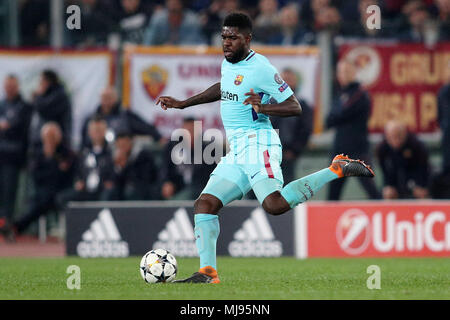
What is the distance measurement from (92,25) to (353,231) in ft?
20.1

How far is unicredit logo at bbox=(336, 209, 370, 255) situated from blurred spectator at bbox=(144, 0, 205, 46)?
4699mm

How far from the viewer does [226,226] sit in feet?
44.9

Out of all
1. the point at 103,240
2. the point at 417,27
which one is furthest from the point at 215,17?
the point at 103,240

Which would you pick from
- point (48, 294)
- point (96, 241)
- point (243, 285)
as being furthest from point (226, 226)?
point (48, 294)

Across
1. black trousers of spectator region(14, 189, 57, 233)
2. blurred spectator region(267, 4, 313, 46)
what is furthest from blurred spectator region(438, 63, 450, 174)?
black trousers of spectator region(14, 189, 57, 233)

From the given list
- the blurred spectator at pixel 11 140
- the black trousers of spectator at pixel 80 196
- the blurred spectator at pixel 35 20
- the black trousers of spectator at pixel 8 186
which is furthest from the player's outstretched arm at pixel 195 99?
the blurred spectator at pixel 35 20

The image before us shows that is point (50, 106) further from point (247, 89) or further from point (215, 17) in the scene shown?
point (247, 89)

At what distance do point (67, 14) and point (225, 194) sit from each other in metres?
8.56

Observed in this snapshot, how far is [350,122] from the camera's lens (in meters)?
15.3

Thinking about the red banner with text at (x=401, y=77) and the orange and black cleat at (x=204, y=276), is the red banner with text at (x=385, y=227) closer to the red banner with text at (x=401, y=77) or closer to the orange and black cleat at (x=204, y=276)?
the red banner with text at (x=401, y=77)

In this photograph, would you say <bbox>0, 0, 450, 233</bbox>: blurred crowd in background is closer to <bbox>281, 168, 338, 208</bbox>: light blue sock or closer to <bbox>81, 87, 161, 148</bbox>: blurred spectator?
<bbox>81, 87, 161, 148</bbox>: blurred spectator

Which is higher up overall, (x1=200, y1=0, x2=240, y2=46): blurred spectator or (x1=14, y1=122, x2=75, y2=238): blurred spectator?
(x1=200, y1=0, x2=240, y2=46): blurred spectator

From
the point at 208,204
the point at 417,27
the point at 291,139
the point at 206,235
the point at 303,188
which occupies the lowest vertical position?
the point at 206,235

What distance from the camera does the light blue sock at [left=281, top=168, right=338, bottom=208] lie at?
8.81 m
